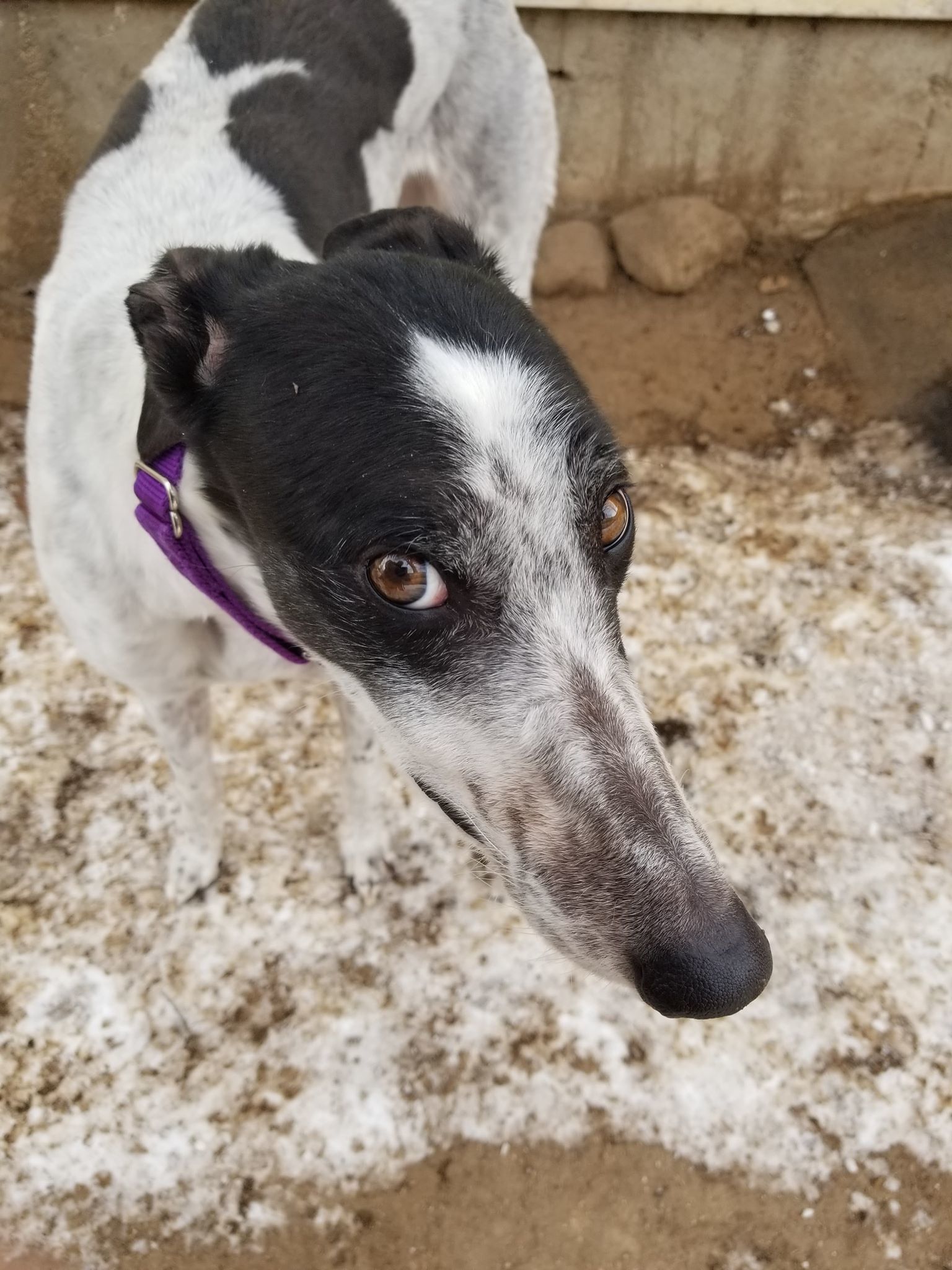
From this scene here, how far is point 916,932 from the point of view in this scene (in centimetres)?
327

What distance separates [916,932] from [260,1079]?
86.4 inches

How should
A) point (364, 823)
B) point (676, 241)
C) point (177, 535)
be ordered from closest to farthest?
point (177, 535)
point (364, 823)
point (676, 241)

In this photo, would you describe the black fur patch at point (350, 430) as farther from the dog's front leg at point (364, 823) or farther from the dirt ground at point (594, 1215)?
the dirt ground at point (594, 1215)

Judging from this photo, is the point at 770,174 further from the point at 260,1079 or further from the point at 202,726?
the point at 260,1079

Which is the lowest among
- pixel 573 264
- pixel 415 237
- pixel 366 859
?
pixel 366 859

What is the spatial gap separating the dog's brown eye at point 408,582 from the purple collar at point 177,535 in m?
0.49

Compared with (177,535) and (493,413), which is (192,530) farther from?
(493,413)

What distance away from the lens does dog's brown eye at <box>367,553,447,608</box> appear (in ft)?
5.58

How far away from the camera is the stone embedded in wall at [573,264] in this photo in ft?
17.3

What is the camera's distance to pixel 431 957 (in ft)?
10.4

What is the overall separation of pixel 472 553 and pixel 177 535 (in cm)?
68

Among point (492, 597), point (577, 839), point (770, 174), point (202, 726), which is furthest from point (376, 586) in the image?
point (770, 174)

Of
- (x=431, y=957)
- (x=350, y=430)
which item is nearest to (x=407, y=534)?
(x=350, y=430)

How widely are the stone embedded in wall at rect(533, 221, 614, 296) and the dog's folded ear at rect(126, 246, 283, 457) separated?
3590 mm
